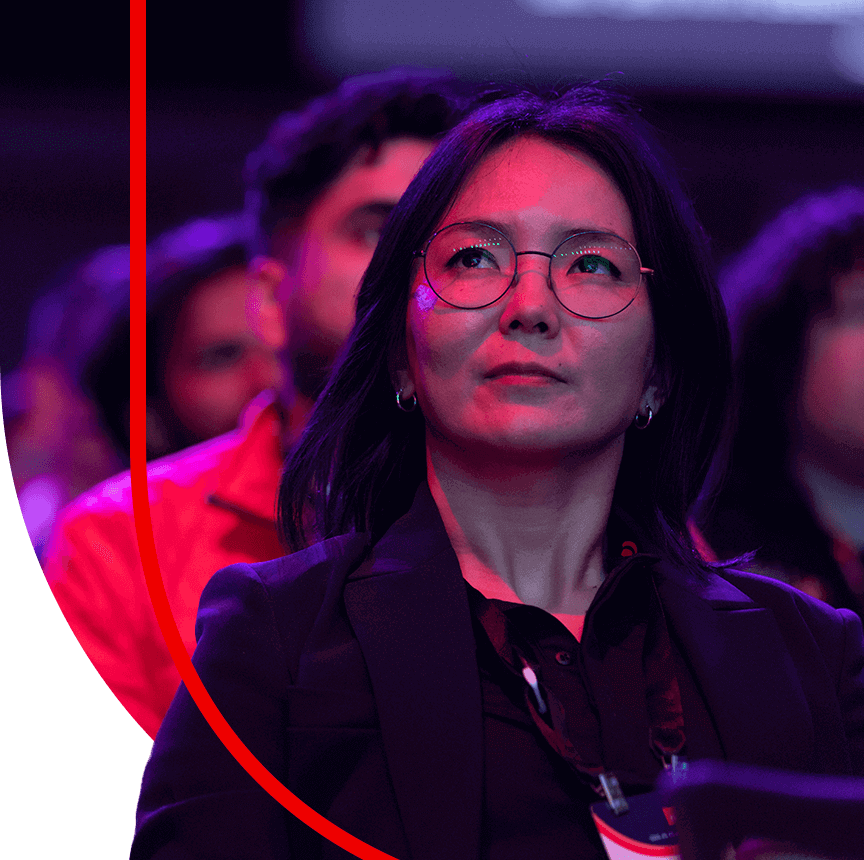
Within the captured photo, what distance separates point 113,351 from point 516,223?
1.50ft

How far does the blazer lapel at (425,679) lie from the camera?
693 mm

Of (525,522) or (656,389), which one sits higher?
(656,389)

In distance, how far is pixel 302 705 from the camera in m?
0.73

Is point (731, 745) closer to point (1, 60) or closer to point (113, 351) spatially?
point (113, 351)

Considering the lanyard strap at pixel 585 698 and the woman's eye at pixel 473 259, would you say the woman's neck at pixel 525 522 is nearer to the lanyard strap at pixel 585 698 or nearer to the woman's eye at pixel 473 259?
the lanyard strap at pixel 585 698

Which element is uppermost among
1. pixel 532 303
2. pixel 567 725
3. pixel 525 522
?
pixel 532 303

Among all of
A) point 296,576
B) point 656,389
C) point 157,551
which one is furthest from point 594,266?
point 157,551

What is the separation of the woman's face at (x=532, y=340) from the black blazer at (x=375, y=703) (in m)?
0.13

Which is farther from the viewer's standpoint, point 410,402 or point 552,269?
point 410,402

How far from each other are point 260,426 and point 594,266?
1.20 ft

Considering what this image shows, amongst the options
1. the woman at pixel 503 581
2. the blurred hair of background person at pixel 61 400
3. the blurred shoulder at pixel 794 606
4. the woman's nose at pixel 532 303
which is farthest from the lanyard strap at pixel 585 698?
the blurred hair of background person at pixel 61 400

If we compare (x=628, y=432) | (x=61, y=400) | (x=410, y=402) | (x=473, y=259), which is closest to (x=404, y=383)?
(x=410, y=402)

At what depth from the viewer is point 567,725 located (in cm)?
74

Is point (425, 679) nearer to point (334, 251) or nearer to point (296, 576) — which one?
point (296, 576)
